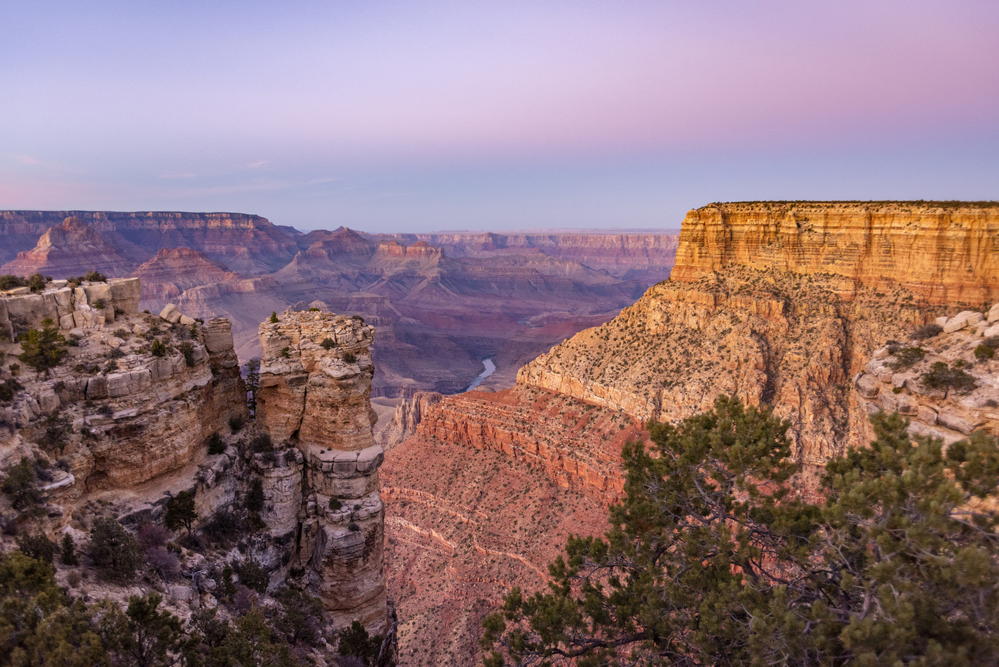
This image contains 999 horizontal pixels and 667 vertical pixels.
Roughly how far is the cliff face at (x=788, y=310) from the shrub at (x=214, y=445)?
3265 centimetres

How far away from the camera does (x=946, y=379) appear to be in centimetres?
1395

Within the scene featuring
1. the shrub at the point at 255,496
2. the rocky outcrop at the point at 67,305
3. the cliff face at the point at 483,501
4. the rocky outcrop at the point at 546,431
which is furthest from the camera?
the rocky outcrop at the point at 546,431

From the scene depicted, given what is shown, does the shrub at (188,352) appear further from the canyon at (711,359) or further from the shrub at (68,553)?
the canyon at (711,359)

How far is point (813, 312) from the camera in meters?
41.9

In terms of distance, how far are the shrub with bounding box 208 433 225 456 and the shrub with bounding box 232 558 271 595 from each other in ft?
15.0

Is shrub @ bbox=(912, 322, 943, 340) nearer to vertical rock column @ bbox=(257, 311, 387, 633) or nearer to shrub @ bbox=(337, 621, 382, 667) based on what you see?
vertical rock column @ bbox=(257, 311, 387, 633)

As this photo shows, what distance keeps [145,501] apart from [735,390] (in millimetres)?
38910

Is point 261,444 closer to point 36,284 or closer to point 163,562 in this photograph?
point 163,562

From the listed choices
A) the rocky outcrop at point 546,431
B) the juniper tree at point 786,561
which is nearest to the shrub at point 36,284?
the juniper tree at point 786,561

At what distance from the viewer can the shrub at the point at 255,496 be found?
20891 millimetres

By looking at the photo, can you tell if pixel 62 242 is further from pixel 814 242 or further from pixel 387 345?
pixel 814 242

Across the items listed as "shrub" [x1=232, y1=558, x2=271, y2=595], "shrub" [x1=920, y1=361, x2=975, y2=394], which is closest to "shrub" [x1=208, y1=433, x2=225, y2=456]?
"shrub" [x1=232, y1=558, x2=271, y2=595]

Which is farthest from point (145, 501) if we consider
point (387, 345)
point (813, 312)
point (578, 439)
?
point (387, 345)

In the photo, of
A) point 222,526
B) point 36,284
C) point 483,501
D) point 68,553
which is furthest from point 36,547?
point 483,501
